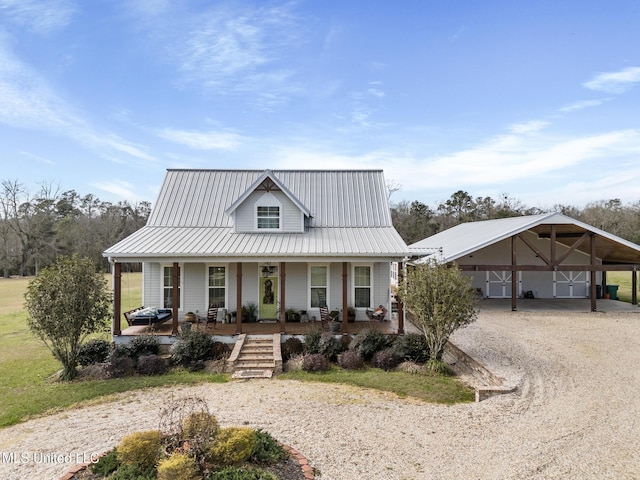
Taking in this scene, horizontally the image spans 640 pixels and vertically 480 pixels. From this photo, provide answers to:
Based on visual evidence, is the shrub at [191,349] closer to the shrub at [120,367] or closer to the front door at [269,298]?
the shrub at [120,367]

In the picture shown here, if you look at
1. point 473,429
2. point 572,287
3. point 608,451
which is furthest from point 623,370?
point 572,287

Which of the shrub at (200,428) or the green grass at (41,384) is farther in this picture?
the green grass at (41,384)

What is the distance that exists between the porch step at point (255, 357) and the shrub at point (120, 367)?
9.71 feet

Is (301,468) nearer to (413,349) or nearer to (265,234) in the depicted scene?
(413,349)

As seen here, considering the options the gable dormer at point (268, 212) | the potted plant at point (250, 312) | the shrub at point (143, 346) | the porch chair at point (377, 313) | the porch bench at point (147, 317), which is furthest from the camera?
the gable dormer at point (268, 212)

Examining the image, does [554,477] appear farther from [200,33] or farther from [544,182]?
[544,182]

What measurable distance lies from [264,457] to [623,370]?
11361 mm

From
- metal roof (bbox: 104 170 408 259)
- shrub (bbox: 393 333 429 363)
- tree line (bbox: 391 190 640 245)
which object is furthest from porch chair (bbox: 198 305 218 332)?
tree line (bbox: 391 190 640 245)

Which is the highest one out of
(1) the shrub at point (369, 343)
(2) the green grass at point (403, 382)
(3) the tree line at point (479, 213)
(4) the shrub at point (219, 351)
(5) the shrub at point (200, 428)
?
(3) the tree line at point (479, 213)

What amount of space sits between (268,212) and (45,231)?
168 feet

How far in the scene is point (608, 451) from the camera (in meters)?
Answer: 7.14

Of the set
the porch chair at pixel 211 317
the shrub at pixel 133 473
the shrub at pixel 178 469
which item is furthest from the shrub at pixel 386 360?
the shrub at pixel 133 473

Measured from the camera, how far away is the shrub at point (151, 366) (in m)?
12.1

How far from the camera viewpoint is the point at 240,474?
5730mm
